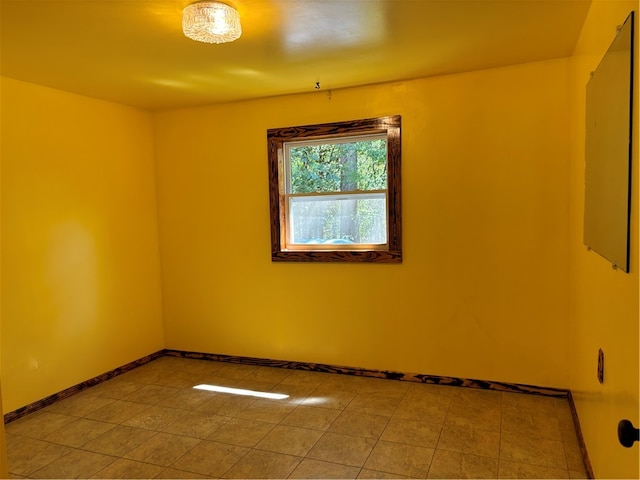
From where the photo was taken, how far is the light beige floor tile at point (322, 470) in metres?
2.24

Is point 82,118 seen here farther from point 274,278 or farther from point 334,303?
point 334,303

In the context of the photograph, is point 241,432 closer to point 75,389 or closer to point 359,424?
point 359,424

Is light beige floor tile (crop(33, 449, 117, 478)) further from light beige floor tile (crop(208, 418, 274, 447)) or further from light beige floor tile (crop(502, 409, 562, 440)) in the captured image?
light beige floor tile (crop(502, 409, 562, 440))

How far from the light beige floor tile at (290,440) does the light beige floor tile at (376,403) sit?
16.3 inches

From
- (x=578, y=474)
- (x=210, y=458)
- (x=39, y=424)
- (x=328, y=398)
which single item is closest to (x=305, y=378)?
(x=328, y=398)

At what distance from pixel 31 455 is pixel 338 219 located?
2.53 m

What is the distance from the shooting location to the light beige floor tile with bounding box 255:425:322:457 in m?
2.50

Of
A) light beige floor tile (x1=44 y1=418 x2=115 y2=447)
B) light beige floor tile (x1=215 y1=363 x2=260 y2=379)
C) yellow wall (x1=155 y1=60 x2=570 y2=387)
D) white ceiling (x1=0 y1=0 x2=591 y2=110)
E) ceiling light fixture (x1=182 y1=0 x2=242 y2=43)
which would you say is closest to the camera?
ceiling light fixture (x1=182 y1=0 x2=242 y2=43)

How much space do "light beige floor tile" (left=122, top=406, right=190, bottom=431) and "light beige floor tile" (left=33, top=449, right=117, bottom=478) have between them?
1.19 ft

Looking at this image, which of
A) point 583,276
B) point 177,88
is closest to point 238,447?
point 583,276

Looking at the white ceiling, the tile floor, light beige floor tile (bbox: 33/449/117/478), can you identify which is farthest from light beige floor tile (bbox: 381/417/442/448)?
the white ceiling

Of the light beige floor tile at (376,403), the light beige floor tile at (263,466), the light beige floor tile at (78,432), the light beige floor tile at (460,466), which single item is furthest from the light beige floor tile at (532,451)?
the light beige floor tile at (78,432)

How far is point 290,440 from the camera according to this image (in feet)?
8.54

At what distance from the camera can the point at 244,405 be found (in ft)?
10.2
